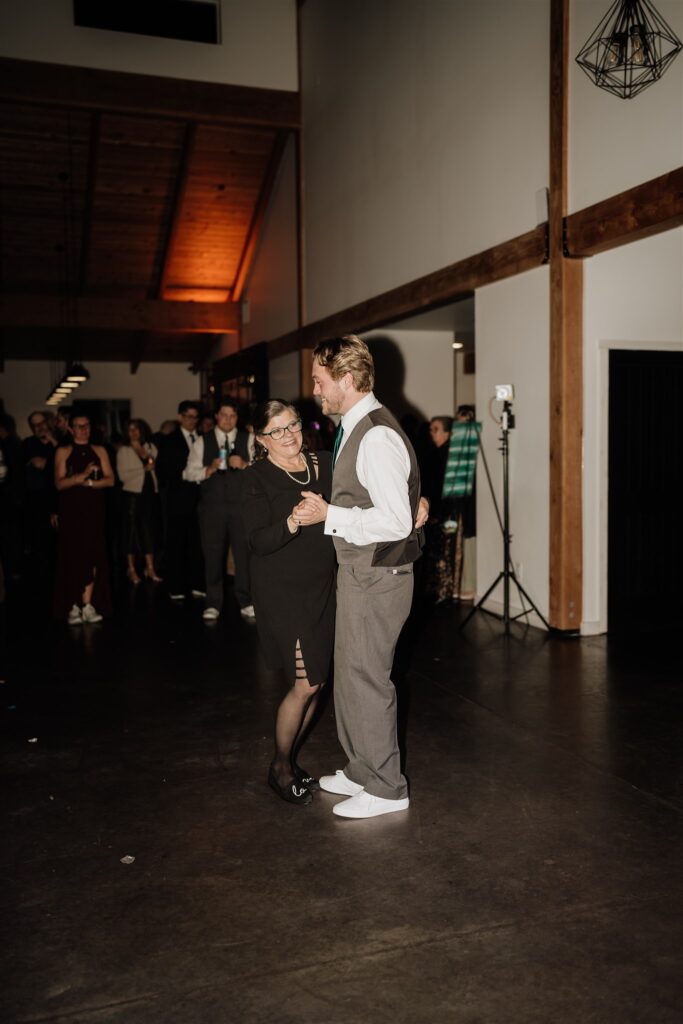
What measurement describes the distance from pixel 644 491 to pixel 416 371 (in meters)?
4.20

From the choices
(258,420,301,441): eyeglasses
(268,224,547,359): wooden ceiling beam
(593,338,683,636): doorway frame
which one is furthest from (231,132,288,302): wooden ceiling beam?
(258,420,301,441): eyeglasses

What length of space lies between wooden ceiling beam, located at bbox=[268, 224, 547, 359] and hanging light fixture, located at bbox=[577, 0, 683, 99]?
1.01 meters

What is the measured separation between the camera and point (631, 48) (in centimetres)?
463

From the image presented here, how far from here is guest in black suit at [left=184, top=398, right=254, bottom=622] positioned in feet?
21.1

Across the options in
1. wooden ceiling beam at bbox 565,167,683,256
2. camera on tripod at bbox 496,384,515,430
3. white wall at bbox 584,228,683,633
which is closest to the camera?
wooden ceiling beam at bbox 565,167,683,256

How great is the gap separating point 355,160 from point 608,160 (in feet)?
13.5

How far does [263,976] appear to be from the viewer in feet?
6.90

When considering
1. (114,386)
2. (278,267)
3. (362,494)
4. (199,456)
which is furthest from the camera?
(114,386)

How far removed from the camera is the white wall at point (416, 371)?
9594 mm

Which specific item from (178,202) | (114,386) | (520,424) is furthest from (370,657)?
(114,386)

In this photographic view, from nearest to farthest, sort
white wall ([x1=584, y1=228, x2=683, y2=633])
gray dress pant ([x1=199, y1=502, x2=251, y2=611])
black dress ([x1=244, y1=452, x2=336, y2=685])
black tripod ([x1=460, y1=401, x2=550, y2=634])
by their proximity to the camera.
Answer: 1. black dress ([x1=244, y1=452, x2=336, y2=685])
2. white wall ([x1=584, y1=228, x2=683, y2=633])
3. black tripod ([x1=460, y1=401, x2=550, y2=634])
4. gray dress pant ([x1=199, y1=502, x2=251, y2=611])

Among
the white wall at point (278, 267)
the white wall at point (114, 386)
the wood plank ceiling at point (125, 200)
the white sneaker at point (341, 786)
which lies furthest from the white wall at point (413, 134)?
the white wall at point (114, 386)

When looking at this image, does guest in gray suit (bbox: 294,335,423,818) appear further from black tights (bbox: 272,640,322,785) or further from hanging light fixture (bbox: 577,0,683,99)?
hanging light fixture (bbox: 577,0,683,99)

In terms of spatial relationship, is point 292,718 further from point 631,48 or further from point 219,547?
point 631,48
